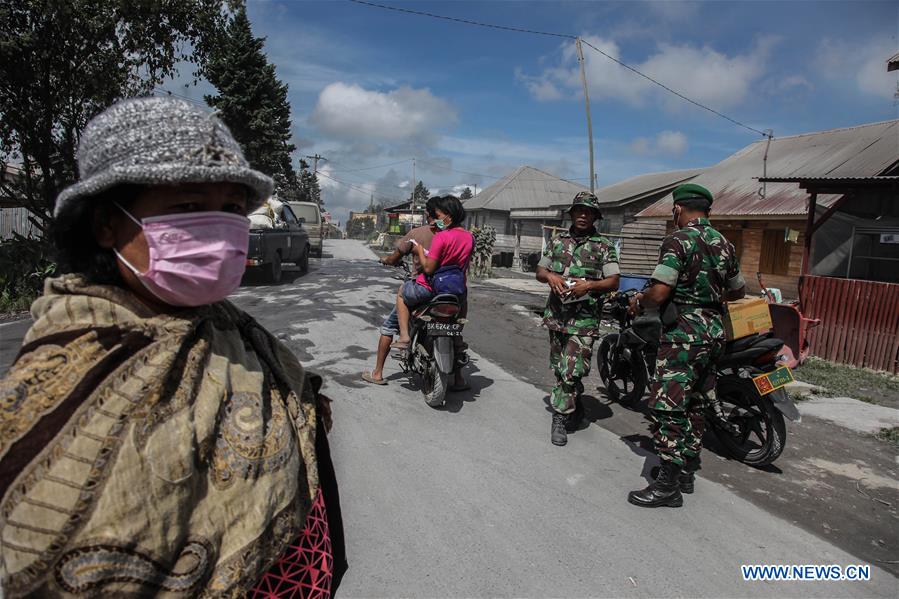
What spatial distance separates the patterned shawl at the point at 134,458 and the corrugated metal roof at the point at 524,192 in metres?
35.0

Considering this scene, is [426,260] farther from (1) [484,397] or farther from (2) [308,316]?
(2) [308,316]

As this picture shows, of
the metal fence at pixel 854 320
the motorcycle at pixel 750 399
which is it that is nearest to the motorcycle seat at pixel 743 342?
the motorcycle at pixel 750 399

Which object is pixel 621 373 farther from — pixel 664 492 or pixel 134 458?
pixel 134 458

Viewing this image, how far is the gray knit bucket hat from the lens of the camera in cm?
109

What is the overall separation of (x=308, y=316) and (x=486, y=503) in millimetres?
5975

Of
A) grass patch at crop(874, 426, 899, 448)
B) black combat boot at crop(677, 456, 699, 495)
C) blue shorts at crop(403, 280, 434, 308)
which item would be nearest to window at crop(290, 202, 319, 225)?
blue shorts at crop(403, 280, 434, 308)

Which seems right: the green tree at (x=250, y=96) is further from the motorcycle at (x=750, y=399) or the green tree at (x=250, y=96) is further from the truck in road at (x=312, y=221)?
the motorcycle at (x=750, y=399)

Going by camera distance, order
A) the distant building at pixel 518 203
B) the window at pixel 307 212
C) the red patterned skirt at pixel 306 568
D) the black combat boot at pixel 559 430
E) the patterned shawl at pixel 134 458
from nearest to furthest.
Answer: the patterned shawl at pixel 134 458
the red patterned skirt at pixel 306 568
the black combat boot at pixel 559 430
the window at pixel 307 212
the distant building at pixel 518 203

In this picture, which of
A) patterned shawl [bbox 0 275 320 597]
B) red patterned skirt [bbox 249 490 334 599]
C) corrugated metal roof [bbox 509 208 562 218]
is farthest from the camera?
corrugated metal roof [bbox 509 208 562 218]

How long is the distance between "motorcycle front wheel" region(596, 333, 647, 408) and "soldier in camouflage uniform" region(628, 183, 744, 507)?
1684mm

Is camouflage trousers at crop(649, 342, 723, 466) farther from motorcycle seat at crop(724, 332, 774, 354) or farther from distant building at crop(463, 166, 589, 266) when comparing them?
distant building at crop(463, 166, 589, 266)

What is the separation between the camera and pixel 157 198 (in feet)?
3.83

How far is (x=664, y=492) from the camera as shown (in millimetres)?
3555

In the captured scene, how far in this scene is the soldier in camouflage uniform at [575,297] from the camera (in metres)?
4.52
